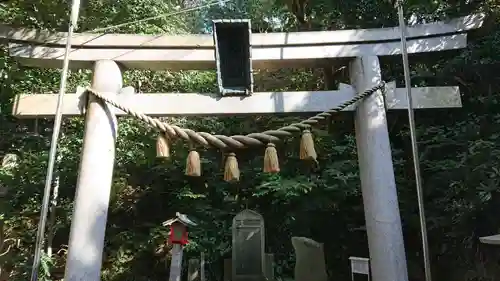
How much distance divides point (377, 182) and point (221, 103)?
178 centimetres

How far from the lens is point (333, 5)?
6.82 meters

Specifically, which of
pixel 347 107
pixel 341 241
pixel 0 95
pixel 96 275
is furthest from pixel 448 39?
pixel 0 95

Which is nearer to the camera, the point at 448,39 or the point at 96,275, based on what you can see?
the point at 96,275

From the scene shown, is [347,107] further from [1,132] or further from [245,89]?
[1,132]

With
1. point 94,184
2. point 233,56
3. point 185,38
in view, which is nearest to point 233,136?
point 233,56

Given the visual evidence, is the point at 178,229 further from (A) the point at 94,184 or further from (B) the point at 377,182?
(B) the point at 377,182

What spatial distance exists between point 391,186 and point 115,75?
10.2 feet

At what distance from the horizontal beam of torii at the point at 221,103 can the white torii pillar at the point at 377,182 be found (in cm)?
19

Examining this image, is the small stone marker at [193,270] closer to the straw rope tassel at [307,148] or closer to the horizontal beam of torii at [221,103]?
the horizontal beam of torii at [221,103]

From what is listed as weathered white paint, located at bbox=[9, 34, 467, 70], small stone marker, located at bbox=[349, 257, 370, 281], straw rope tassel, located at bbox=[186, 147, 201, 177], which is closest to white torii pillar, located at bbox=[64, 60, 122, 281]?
weathered white paint, located at bbox=[9, 34, 467, 70]

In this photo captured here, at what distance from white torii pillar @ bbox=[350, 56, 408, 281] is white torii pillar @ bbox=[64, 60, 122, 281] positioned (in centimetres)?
261

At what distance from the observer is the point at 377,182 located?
156 inches

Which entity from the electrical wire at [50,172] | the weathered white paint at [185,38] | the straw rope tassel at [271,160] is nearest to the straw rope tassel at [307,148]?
the straw rope tassel at [271,160]

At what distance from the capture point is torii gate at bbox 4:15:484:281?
12.9 feet
